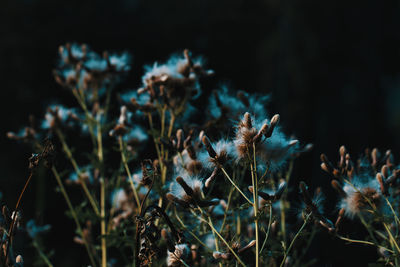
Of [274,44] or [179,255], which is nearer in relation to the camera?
[179,255]

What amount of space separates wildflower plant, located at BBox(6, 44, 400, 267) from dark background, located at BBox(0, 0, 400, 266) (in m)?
4.08

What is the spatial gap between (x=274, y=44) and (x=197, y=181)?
7001 mm

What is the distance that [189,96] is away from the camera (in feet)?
7.00

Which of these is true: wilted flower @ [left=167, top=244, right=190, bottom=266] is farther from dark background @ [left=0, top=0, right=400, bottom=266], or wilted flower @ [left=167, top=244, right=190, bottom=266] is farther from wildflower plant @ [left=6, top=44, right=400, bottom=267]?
dark background @ [left=0, top=0, right=400, bottom=266]

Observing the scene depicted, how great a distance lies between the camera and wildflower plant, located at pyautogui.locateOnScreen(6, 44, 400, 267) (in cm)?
141

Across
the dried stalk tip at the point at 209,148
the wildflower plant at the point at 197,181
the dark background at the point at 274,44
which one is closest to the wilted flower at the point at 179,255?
the wildflower plant at the point at 197,181

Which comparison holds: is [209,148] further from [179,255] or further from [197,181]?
[179,255]

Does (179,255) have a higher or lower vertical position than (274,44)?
lower

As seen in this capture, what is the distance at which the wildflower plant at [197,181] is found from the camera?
1.41 metres

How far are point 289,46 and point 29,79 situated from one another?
4216mm

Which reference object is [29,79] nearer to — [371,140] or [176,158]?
[176,158]

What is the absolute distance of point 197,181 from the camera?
1545mm

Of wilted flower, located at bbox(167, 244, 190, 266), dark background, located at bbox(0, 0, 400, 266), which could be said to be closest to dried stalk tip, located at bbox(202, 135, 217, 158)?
wilted flower, located at bbox(167, 244, 190, 266)

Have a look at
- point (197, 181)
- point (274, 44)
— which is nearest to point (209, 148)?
point (197, 181)
